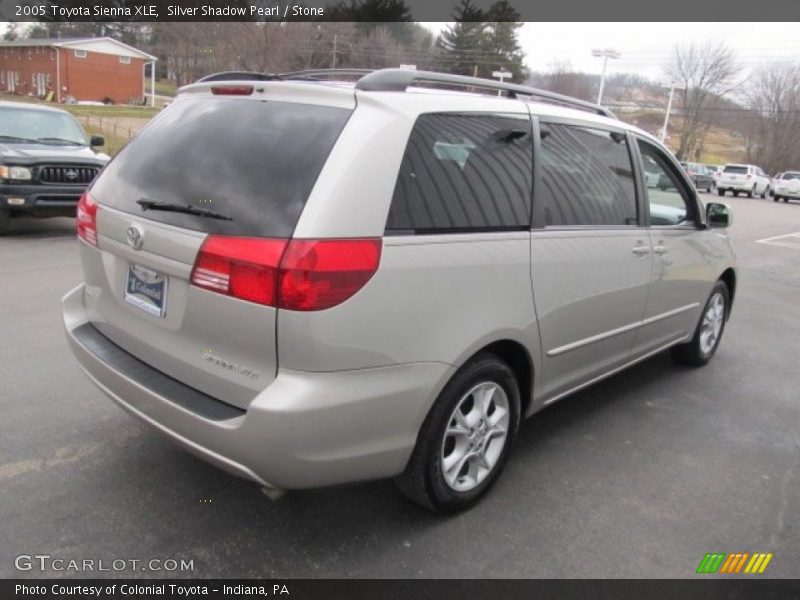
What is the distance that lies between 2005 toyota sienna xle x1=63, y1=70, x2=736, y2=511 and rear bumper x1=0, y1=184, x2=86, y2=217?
20.4 feet

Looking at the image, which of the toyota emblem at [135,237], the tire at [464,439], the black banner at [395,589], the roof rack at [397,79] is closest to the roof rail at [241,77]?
the roof rack at [397,79]

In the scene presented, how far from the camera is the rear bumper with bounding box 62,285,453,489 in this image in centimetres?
225

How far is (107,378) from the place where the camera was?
279cm

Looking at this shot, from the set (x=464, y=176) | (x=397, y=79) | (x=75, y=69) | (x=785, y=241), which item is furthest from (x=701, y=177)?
(x=75, y=69)

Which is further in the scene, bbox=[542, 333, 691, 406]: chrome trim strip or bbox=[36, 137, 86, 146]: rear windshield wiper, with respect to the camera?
bbox=[36, 137, 86, 146]: rear windshield wiper

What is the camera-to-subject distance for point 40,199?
8.52 meters

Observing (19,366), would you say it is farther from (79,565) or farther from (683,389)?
(683,389)

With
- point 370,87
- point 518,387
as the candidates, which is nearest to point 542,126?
point 370,87

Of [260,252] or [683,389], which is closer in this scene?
[260,252]

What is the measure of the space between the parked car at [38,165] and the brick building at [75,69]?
46.4m

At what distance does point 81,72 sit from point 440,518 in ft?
188

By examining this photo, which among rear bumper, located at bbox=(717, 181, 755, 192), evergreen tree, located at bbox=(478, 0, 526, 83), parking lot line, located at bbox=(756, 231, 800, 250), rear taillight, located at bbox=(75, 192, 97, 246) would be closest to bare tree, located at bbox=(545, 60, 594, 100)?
evergreen tree, located at bbox=(478, 0, 526, 83)

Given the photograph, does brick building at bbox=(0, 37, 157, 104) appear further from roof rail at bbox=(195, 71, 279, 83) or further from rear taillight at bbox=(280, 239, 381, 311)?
rear taillight at bbox=(280, 239, 381, 311)

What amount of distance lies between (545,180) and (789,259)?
10939 millimetres
